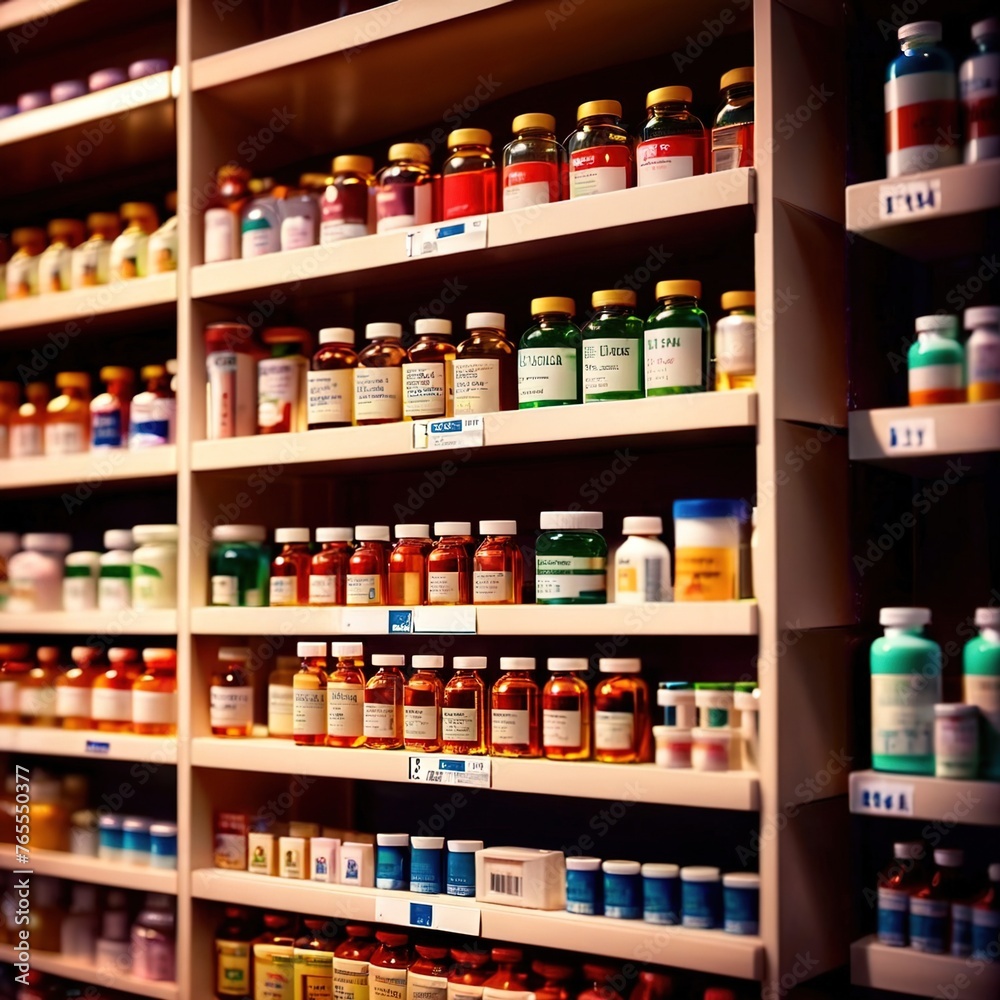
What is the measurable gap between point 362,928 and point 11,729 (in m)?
0.99

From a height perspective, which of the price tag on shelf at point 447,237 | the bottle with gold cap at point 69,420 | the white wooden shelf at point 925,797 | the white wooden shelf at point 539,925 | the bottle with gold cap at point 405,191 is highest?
the bottle with gold cap at point 405,191

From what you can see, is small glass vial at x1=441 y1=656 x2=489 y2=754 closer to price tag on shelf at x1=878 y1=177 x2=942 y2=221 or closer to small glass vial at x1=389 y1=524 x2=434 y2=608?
small glass vial at x1=389 y1=524 x2=434 y2=608

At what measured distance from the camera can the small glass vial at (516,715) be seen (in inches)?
78.7

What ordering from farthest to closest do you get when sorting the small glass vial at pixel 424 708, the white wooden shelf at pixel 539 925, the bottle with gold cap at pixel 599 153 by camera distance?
the small glass vial at pixel 424 708
the bottle with gold cap at pixel 599 153
the white wooden shelf at pixel 539 925

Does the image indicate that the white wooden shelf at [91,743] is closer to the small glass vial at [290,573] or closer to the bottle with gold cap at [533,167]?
the small glass vial at [290,573]

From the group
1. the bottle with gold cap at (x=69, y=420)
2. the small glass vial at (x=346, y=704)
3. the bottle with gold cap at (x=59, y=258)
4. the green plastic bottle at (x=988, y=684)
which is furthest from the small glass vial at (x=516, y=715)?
the bottle with gold cap at (x=59, y=258)

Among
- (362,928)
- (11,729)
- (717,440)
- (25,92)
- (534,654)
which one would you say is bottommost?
(362,928)

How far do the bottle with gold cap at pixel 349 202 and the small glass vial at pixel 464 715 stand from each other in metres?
0.81

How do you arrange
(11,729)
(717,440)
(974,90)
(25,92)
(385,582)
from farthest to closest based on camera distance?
1. (25,92)
2. (11,729)
3. (385,582)
4. (717,440)
5. (974,90)

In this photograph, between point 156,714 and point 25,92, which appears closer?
point 156,714

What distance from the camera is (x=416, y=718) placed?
2.11 m

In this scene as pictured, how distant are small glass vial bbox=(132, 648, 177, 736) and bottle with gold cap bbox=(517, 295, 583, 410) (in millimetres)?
948

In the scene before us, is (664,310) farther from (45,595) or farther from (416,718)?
(45,595)

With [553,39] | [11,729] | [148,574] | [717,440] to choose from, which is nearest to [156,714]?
[148,574]
